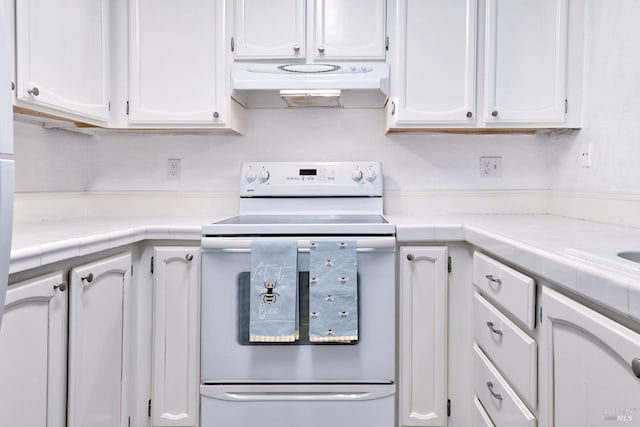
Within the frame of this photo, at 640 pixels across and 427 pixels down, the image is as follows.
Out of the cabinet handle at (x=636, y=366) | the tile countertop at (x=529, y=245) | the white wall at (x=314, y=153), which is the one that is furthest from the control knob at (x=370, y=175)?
the cabinet handle at (x=636, y=366)

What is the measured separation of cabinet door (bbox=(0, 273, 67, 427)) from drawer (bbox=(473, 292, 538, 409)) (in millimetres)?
1247

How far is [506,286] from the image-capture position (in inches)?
50.6

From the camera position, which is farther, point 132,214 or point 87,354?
point 132,214

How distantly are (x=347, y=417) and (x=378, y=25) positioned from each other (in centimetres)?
167

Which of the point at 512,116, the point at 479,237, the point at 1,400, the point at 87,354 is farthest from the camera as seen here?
the point at 512,116

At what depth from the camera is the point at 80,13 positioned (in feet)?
5.89

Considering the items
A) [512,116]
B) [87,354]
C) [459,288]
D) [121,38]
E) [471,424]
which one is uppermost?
[121,38]

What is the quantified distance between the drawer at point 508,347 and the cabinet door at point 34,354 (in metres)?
1.25

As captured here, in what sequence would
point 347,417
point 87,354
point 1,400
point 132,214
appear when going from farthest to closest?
point 132,214 < point 347,417 < point 87,354 < point 1,400

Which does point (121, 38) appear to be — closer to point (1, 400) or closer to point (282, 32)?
point (282, 32)

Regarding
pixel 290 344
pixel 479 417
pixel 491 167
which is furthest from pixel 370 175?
pixel 479 417

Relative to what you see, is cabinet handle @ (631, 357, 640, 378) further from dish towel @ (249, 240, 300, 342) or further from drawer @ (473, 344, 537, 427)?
dish towel @ (249, 240, 300, 342)

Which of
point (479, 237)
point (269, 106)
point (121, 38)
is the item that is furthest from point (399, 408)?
point (121, 38)

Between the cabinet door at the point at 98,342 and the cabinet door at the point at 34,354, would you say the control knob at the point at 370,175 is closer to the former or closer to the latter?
the cabinet door at the point at 98,342
